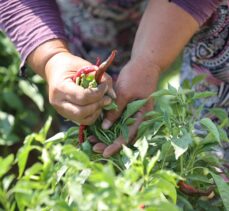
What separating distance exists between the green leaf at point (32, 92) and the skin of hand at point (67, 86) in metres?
0.95

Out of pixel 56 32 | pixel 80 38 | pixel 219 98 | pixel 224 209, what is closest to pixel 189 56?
pixel 219 98

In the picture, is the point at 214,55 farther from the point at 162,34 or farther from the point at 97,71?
the point at 97,71

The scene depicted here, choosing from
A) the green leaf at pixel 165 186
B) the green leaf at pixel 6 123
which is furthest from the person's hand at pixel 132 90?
the green leaf at pixel 6 123

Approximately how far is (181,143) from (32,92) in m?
A: 1.39

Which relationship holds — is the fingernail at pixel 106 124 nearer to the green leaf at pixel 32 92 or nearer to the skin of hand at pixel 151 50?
the skin of hand at pixel 151 50

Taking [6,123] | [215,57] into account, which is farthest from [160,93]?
[6,123]

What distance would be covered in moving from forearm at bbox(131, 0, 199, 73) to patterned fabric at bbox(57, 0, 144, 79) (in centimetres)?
43

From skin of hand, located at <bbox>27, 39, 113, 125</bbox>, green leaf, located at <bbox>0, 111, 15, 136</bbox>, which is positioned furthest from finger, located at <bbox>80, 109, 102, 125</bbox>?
green leaf, located at <bbox>0, 111, 15, 136</bbox>

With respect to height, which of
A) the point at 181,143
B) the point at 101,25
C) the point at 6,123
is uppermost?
the point at 181,143

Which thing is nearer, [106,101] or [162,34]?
[106,101]

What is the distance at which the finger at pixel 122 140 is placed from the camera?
140 centimetres

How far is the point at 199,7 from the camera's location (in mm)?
1557

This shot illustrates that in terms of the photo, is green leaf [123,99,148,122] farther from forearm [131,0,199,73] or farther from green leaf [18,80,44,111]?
green leaf [18,80,44,111]

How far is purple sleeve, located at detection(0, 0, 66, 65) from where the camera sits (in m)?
1.62
